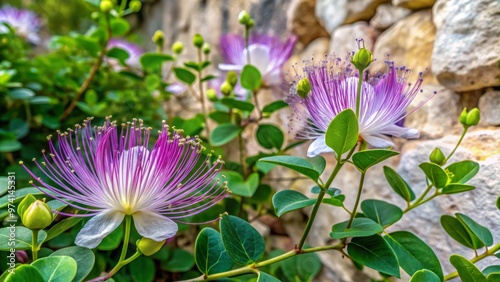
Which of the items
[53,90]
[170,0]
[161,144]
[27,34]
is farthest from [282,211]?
[170,0]

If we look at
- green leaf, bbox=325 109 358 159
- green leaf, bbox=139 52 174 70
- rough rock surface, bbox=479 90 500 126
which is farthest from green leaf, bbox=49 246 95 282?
rough rock surface, bbox=479 90 500 126

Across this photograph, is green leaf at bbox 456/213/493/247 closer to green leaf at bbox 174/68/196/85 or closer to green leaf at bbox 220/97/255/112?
green leaf at bbox 220/97/255/112

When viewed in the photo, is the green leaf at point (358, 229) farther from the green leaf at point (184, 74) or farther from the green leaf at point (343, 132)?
the green leaf at point (184, 74)

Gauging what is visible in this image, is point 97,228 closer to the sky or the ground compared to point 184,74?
closer to the ground

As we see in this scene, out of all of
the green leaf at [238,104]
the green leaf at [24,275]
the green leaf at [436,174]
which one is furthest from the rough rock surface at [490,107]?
the green leaf at [24,275]

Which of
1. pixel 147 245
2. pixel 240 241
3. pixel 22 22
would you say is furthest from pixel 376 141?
pixel 22 22

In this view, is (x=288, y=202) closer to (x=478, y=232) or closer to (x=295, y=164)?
(x=295, y=164)

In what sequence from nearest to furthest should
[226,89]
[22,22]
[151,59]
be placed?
1. [226,89]
2. [151,59]
3. [22,22]
